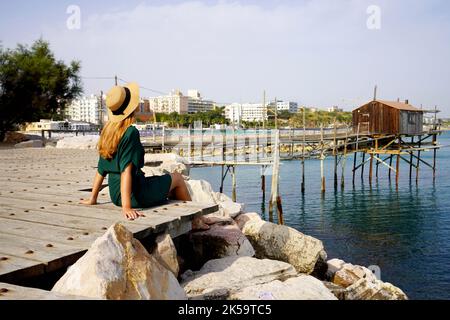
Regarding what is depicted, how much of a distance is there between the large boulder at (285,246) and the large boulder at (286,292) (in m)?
2.74

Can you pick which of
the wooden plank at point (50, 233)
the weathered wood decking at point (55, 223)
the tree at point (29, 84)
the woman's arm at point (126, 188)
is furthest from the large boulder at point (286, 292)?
the tree at point (29, 84)

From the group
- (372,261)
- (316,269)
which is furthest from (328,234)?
(316,269)

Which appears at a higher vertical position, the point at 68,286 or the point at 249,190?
the point at 68,286

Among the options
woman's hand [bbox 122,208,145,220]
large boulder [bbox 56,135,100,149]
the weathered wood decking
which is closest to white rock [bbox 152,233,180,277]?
the weathered wood decking

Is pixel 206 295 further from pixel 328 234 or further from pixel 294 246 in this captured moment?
pixel 328 234

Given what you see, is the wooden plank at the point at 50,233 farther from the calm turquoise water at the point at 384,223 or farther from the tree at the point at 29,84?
the tree at the point at 29,84

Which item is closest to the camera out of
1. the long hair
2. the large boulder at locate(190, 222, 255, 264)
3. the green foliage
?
the long hair

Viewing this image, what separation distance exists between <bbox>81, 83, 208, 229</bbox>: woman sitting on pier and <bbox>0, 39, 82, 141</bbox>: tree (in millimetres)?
27780

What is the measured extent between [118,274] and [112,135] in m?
2.16

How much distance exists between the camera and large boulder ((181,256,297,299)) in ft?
14.5

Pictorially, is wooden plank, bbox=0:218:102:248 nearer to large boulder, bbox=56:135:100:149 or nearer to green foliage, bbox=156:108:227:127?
large boulder, bbox=56:135:100:149

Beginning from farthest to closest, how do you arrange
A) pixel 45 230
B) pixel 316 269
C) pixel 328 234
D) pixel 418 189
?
1. pixel 418 189
2. pixel 328 234
3. pixel 316 269
4. pixel 45 230

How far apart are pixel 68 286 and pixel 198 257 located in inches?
126

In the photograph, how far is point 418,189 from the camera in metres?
30.2
